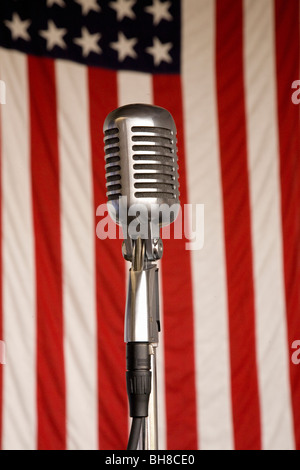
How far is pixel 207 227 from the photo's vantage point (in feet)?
7.32

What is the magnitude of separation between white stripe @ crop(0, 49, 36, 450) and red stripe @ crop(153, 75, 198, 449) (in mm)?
431

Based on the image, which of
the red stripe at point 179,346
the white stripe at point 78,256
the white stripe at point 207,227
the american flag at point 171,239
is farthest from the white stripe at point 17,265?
the white stripe at point 207,227

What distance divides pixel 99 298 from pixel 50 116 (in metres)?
0.61

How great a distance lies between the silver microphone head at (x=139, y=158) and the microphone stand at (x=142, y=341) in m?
0.05

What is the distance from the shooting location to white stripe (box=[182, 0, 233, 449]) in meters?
2.19

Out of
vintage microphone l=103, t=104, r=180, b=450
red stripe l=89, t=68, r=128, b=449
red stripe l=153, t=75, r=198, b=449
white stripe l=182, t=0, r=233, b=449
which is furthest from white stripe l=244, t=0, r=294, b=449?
vintage microphone l=103, t=104, r=180, b=450

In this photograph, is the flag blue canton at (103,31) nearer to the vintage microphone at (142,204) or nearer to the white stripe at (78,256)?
the white stripe at (78,256)

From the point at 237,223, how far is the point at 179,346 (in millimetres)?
450

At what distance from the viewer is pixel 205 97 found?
7.47 ft

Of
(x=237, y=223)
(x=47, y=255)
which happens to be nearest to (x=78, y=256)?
(x=47, y=255)

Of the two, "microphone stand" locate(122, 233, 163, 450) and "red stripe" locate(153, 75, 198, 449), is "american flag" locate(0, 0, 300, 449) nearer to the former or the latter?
"red stripe" locate(153, 75, 198, 449)

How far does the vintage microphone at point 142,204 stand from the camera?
0.77 meters

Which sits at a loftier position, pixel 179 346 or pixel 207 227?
pixel 207 227

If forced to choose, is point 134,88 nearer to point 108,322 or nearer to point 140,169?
point 108,322
